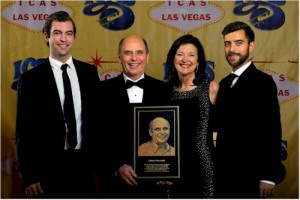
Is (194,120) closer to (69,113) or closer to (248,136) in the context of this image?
(248,136)

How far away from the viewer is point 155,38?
3.54m

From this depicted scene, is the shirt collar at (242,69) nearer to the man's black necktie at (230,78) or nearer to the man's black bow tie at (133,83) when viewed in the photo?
the man's black necktie at (230,78)

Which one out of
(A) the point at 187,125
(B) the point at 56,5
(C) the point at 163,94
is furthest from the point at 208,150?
(B) the point at 56,5

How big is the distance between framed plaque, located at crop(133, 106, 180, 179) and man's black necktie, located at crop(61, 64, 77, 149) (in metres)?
0.44

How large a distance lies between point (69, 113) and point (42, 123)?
0.64ft

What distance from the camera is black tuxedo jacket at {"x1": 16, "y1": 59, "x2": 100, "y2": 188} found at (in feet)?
10.9

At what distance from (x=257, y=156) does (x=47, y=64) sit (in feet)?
5.20

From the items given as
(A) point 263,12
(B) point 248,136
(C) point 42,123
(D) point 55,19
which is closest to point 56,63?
(D) point 55,19

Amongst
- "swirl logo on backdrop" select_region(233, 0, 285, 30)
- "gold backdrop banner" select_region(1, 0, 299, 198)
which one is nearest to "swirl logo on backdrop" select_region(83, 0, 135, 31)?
"gold backdrop banner" select_region(1, 0, 299, 198)

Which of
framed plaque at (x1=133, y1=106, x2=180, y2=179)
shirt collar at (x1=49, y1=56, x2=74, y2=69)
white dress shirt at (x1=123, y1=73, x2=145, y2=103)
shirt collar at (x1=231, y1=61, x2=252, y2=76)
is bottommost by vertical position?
framed plaque at (x1=133, y1=106, x2=180, y2=179)

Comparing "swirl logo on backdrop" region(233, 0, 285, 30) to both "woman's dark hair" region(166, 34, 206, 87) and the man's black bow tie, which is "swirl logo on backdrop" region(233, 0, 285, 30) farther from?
the man's black bow tie

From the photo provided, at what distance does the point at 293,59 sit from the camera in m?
3.50

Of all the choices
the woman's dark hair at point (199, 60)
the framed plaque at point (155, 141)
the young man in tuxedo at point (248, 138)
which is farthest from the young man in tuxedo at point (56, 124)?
the young man in tuxedo at point (248, 138)

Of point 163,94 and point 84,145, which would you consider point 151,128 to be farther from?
point 84,145
